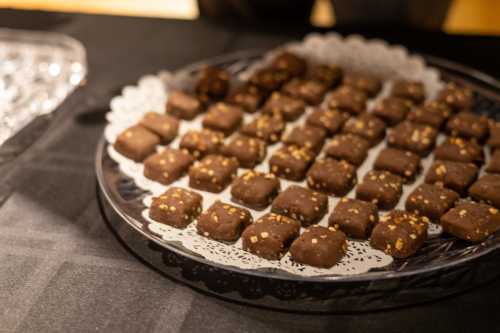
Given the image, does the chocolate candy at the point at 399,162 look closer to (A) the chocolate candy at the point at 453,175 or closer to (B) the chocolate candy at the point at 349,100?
(A) the chocolate candy at the point at 453,175

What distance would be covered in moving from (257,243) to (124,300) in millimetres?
421

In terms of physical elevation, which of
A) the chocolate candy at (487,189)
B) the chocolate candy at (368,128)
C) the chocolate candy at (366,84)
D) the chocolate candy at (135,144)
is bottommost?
the chocolate candy at (135,144)

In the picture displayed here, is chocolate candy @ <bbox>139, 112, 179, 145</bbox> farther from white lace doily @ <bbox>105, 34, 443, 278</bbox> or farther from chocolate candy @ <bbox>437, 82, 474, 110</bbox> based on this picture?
chocolate candy @ <bbox>437, 82, 474, 110</bbox>

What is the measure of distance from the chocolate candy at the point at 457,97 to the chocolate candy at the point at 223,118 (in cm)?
85

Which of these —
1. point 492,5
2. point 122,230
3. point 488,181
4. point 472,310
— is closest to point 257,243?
point 122,230

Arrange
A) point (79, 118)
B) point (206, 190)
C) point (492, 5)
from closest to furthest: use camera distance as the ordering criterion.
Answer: point (206, 190), point (79, 118), point (492, 5)

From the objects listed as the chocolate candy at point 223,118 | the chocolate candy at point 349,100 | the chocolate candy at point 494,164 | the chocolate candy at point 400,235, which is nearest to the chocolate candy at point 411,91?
the chocolate candy at point 349,100

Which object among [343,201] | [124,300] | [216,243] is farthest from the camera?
[343,201]

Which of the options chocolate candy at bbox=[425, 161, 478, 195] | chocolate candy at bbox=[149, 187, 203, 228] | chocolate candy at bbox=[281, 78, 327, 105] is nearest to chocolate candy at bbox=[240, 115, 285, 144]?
chocolate candy at bbox=[281, 78, 327, 105]

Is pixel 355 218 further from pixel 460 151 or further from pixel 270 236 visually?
pixel 460 151

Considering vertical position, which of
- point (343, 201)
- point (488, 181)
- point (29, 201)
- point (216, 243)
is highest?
point (488, 181)

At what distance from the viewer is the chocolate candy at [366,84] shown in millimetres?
2523

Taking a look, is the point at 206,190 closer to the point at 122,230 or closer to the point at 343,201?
the point at 122,230

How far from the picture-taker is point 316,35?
2.81m
